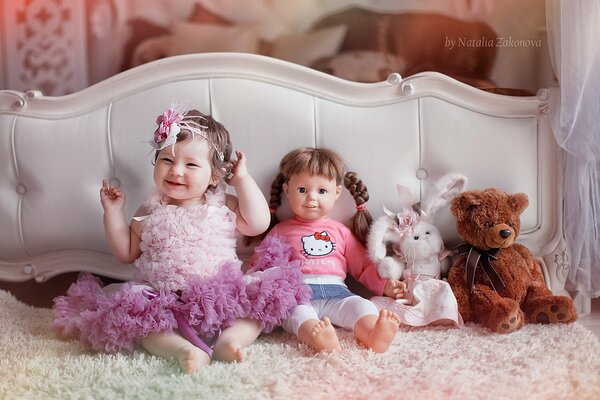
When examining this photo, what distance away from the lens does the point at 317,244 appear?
67.1 inches

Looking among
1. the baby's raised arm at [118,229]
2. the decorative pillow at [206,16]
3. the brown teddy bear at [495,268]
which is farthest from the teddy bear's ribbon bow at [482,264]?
the decorative pillow at [206,16]

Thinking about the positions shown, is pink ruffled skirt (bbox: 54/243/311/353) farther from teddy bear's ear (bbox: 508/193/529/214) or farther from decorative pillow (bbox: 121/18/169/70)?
decorative pillow (bbox: 121/18/169/70)

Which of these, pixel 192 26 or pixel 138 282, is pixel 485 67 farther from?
pixel 138 282

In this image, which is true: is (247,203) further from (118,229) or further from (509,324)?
(509,324)

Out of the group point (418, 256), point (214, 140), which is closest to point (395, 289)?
point (418, 256)

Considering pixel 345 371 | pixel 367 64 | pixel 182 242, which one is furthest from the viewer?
pixel 367 64

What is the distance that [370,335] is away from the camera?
4.69ft

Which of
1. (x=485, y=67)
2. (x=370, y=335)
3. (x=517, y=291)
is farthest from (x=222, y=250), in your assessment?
(x=485, y=67)

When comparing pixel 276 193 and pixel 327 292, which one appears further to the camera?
pixel 276 193

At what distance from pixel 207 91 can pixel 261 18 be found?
297 millimetres

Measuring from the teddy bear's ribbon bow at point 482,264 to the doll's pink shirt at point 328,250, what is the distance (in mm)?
219

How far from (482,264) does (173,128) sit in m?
0.85

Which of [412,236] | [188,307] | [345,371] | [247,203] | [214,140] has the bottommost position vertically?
[345,371]

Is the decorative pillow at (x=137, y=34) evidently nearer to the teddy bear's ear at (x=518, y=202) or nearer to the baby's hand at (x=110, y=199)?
the baby's hand at (x=110, y=199)
